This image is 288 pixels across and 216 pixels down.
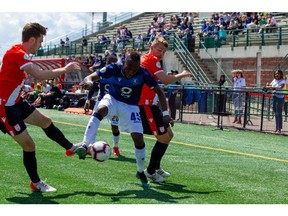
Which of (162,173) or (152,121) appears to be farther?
(162,173)

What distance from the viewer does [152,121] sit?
354 inches

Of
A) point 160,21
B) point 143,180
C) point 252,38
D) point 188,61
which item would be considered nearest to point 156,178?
point 143,180

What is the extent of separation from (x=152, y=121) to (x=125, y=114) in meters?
0.79

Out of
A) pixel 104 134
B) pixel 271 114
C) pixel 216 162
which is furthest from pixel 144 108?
pixel 271 114

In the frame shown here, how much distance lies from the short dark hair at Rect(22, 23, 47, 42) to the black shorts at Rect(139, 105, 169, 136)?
217cm

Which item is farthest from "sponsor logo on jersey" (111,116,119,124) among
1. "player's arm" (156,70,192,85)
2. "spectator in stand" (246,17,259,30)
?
"spectator in stand" (246,17,259,30)

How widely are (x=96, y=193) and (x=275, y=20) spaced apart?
24.5 m

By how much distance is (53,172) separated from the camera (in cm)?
908

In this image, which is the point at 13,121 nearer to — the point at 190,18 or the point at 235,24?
the point at 235,24

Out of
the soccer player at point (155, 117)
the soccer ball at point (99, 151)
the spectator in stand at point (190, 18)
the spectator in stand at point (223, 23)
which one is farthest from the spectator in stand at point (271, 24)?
the soccer ball at point (99, 151)

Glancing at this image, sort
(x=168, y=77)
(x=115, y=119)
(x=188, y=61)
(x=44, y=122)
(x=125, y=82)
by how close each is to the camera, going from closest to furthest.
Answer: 1. (x=44, y=122)
2. (x=125, y=82)
3. (x=115, y=119)
4. (x=168, y=77)
5. (x=188, y=61)

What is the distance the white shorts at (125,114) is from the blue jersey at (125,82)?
79 mm

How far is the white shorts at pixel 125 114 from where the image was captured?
826 cm

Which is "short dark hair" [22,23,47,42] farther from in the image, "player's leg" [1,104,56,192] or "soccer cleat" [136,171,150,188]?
"soccer cleat" [136,171,150,188]
